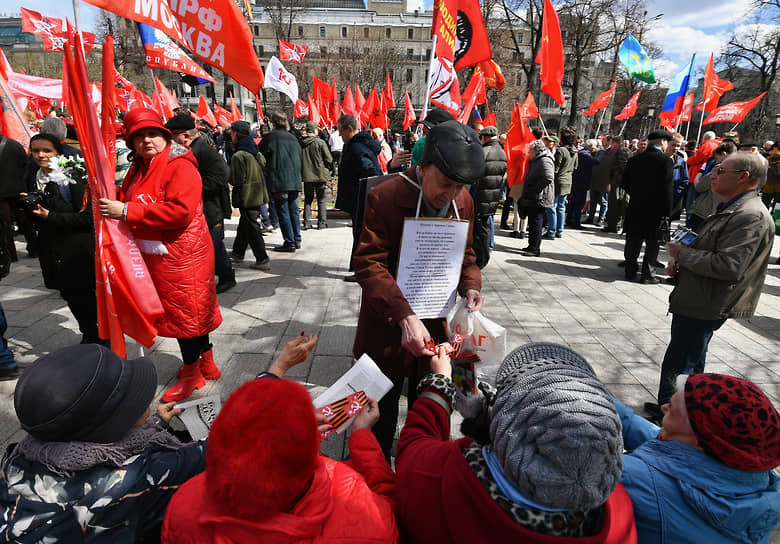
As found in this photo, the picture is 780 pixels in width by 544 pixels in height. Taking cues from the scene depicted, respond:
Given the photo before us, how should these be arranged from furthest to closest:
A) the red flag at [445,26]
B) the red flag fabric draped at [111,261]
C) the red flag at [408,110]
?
1. the red flag at [408,110]
2. the red flag at [445,26]
3. the red flag fabric draped at [111,261]

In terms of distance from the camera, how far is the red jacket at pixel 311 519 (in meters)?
0.96

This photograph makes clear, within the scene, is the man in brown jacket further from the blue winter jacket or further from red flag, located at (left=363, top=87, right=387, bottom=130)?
red flag, located at (left=363, top=87, right=387, bottom=130)

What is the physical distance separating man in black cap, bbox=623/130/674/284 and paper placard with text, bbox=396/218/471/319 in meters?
5.13

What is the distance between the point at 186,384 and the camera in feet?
10.7

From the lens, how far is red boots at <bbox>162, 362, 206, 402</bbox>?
319 cm

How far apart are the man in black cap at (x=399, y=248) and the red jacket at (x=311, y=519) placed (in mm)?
673

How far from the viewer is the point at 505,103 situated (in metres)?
40.2

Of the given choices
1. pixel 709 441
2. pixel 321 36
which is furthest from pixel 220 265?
pixel 321 36

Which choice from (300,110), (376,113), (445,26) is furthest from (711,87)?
(300,110)

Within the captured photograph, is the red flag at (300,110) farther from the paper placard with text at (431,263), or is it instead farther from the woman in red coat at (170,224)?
the paper placard with text at (431,263)

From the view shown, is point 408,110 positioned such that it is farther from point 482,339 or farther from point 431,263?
point 482,339

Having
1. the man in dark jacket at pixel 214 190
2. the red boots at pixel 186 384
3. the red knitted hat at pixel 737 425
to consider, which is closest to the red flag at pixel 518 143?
the man in dark jacket at pixel 214 190

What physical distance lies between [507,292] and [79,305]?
16.0 feet

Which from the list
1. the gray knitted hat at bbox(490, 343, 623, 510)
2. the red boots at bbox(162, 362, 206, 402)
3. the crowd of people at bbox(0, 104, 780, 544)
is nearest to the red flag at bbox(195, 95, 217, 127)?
the red boots at bbox(162, 362, 206, 402)
